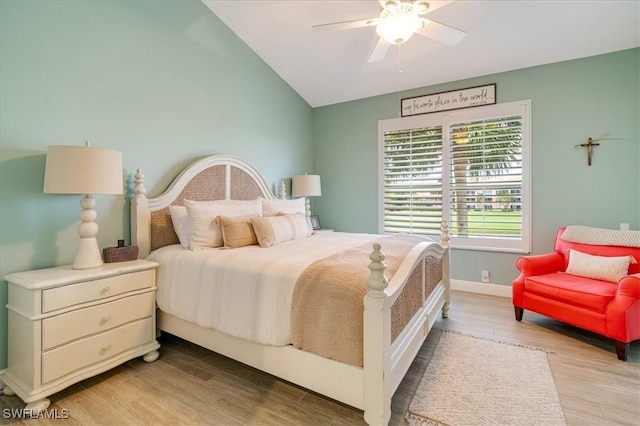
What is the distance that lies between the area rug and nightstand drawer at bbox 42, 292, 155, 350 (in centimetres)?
189

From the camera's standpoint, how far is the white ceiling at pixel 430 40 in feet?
8.81

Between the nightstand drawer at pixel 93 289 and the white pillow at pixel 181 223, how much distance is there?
396 mm

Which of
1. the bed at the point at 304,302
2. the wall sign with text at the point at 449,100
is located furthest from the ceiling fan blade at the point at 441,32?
the bed at the point at 304,302

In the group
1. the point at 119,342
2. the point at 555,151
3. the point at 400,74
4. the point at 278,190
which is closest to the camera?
the point at 119,342

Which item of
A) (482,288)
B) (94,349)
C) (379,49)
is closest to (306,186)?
(379,49)

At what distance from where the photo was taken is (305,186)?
13.7ft

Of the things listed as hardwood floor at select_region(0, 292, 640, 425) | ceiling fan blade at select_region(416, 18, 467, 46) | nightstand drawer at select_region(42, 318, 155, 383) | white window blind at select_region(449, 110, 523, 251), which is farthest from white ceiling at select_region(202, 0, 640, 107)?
nightstand drawer at select_region(42, 318, 155, 383)

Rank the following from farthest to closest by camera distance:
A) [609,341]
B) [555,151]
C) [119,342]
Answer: [555,151], [609,341], [119,342]

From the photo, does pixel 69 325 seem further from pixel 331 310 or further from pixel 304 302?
pixel 331 310

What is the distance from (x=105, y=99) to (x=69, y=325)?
1.68m

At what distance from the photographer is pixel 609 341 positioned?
244 cm

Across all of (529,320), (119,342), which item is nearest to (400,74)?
(529,320)

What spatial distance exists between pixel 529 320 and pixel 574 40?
2.79 m

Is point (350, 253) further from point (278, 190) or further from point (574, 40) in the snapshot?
point (574, 40)
